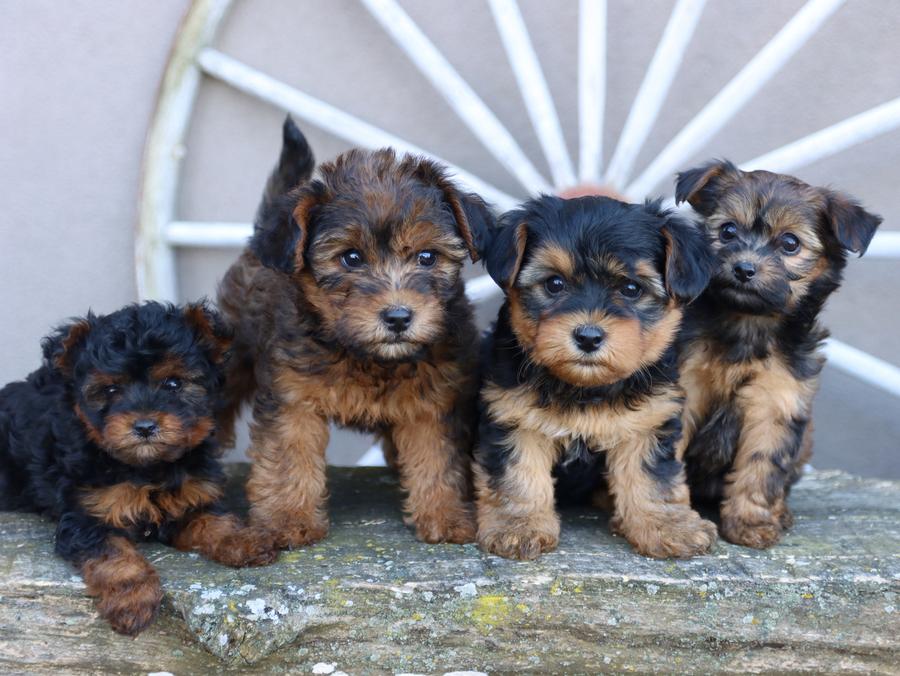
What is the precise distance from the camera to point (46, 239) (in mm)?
7438

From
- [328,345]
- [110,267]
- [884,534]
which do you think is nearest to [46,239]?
[110,267]

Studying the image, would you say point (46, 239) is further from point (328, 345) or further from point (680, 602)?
point (680, 602)

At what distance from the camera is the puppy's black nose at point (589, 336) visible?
171 inches

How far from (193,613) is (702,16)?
515 centimetres

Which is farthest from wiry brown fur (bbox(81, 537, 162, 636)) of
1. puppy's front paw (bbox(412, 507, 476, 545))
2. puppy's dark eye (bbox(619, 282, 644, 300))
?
puppy's dark eye (bbox(619, 282, 644, 300))

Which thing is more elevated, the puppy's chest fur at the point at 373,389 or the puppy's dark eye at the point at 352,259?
the puppy's dark eye at the point at 352,259

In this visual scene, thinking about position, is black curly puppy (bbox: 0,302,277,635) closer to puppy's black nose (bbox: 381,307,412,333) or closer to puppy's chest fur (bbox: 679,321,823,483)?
puppy's black nose (bbox: 381,307,412,333)

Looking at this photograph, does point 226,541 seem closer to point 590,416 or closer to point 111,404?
point 111,404

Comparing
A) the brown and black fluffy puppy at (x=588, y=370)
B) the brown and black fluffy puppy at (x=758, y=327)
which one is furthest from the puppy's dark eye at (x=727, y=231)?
the brown and black fluffy puppy at (x=588, y=370)

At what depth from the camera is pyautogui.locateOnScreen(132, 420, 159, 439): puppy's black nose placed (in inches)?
179

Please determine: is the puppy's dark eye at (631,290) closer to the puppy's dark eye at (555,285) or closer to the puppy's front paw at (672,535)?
the puppy's dark eye at (555,285)

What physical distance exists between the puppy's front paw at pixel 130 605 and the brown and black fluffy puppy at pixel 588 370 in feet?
5.18

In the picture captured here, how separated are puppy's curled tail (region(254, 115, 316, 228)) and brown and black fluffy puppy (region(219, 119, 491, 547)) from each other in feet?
2.63

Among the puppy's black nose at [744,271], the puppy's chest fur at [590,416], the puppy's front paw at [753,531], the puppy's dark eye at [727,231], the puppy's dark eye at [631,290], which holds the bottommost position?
the puppy's front paw at [753,531]
